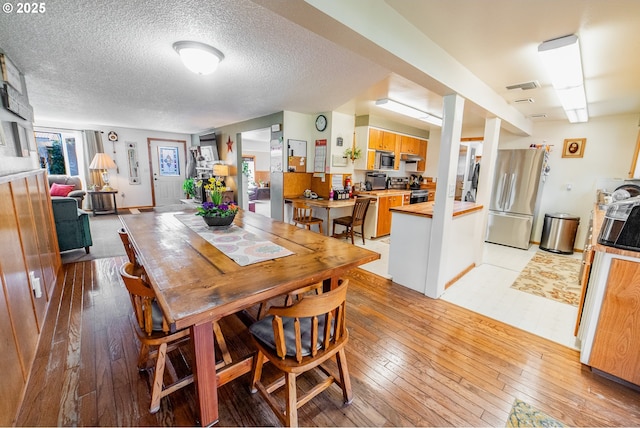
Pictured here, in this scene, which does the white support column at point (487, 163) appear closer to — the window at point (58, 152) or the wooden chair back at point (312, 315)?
the wooden chair back at point (312, 315)

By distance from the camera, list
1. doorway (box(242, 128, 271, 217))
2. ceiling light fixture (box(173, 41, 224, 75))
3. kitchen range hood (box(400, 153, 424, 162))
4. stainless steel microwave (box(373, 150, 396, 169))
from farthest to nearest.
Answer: doorway (box(242, 128, 271, 217)) < kitchen range hood (box(400, 153, 424, 162)) < stainless steel microwave (box(373, 150, 396, 169)) < ceiling light fixture (box(173, 41, 224, 75))

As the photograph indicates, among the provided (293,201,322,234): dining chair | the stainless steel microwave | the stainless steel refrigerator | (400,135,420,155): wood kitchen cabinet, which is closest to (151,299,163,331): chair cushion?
(293,201,322,234): dining chair

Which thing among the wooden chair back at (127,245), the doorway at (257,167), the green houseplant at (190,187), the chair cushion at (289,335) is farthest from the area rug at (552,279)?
the doorway at (257,167)

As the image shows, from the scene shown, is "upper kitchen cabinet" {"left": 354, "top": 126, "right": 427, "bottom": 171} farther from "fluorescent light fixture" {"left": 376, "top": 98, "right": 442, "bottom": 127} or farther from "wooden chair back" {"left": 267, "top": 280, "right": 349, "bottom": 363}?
"wooden chair back" {"left": 267, "top": 280, "right": 349, "bottom": 363}

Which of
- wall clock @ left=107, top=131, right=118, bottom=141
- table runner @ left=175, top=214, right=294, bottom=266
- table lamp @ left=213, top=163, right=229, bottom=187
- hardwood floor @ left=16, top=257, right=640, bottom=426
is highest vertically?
wall clock @ left=107, top=131, right=118, bottom=141

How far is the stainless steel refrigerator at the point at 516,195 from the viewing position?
170 inches

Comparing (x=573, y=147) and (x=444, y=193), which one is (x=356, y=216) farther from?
(x=573, y=147)

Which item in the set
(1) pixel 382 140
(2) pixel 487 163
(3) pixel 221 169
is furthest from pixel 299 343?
(3) pixel 221 169

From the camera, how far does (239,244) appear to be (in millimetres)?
1861

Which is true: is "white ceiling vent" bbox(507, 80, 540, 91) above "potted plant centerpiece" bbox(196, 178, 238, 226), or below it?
above

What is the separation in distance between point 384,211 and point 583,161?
11.3 feet

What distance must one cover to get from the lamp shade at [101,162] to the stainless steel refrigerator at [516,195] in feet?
28.3

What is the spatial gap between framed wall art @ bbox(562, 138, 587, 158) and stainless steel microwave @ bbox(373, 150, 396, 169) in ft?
9.73

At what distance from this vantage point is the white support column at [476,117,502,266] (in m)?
3.38
